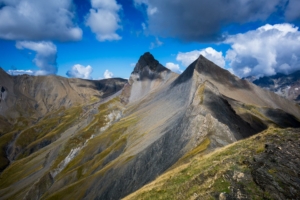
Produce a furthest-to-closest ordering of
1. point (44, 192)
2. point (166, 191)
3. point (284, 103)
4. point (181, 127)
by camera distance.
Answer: point (284, 103) → point (44, 192) → point (181, 127) → point (166, 191)

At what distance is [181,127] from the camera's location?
53.5 metres

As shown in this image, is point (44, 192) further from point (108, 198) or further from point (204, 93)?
point (204, 93)

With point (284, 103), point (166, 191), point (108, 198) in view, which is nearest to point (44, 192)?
point (108, 198)

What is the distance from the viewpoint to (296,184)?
587 inches

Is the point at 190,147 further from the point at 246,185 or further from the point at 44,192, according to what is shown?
the point at 44,192

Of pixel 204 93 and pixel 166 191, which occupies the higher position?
pixel 204 93

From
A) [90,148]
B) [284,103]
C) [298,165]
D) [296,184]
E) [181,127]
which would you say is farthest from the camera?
[284,103]

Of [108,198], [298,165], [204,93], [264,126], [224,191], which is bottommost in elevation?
[108,198]

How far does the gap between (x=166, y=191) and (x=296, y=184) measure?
1072 cm

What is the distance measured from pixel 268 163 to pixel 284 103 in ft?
597

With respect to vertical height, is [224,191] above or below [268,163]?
below

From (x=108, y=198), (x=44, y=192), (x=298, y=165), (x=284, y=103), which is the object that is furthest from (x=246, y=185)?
(x=284, y=103)

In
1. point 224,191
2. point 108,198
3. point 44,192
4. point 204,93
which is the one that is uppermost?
point 204,93

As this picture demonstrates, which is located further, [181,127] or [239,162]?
[181,127]
